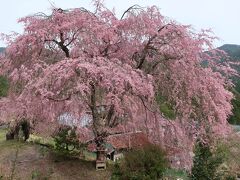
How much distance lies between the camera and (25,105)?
8641mm

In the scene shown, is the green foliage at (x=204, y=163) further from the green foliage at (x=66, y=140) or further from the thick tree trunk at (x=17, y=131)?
the thick tree trunk at (x=17, y=131)

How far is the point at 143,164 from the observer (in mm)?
8242

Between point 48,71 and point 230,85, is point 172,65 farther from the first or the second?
point 48,71

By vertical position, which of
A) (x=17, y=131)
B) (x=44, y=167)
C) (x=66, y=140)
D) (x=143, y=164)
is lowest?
(x=44, y=167)

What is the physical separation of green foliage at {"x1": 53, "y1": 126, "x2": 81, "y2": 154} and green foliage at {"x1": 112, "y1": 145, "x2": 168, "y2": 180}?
2.27 m

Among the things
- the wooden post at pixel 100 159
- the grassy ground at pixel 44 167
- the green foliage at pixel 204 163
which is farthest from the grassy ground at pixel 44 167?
the green foliage at pixel 204 163

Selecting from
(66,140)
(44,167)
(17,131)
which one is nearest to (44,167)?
(44,167)

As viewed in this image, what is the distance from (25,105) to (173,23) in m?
4.12

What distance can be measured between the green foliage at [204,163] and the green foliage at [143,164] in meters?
1.91

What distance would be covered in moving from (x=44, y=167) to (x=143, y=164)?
3.24m

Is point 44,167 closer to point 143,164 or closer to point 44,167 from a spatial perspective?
point 44,167

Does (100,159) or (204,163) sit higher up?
(100,159)

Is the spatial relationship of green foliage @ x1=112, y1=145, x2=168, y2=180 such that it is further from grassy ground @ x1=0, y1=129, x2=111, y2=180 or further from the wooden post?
the wooden post

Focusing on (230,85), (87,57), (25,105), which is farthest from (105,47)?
(230,85)
